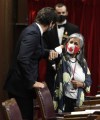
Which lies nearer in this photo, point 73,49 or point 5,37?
point 73,49

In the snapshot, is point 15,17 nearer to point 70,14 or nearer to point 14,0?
point 14,0

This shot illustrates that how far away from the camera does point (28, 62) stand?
3918mm

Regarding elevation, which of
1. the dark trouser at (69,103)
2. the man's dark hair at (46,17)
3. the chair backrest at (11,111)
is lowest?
the dark trouser at (69,103)

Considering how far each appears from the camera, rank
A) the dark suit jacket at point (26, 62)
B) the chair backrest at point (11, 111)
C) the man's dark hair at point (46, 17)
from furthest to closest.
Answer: the man's dark hair at point (46, 17), the dark suit jacket at point (26, 62), the chair backrest at point (11, 111)

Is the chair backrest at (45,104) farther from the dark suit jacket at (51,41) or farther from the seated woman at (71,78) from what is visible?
the dark suit jacket at (51,41)

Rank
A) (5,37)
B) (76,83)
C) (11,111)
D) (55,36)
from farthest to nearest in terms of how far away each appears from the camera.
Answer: (5,37) < (55,36) < (76,83) < (11,111)

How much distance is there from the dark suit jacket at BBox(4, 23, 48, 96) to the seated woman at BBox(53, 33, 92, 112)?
530 millimetres

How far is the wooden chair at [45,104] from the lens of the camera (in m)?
3.53

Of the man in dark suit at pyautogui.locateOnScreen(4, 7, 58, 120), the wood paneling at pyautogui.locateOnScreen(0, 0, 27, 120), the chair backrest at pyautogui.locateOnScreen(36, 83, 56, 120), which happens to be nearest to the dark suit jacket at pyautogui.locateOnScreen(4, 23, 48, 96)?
the man in dark suit at pyautogui.locateOnScreen(4, 7, 58, 120)

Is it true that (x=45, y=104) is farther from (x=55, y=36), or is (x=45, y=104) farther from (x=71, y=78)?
(x=55, y=36)

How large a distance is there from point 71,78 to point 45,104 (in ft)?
3.44

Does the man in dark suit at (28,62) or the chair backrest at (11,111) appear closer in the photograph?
the chair backrest at (11,111)

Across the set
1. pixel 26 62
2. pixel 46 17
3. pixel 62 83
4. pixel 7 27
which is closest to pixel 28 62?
pixel 26 62

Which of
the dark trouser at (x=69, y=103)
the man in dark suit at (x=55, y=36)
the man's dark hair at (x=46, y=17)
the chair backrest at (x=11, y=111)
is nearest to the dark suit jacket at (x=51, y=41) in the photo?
the man in dark suit at (x=55, y=36)
